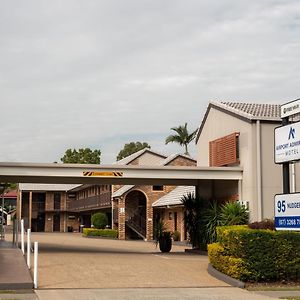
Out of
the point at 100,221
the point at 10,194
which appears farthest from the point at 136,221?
the point at 10,194

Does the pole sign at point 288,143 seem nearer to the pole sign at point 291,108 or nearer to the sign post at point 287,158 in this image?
the sign post at point 287,158

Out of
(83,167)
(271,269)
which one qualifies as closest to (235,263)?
(271,269)

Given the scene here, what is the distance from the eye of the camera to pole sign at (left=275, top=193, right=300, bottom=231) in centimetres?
1230

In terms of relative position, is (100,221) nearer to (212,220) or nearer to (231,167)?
(212,220)

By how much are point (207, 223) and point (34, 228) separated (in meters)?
49.3

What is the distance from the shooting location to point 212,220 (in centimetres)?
2736

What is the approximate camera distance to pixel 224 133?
29.0 metres

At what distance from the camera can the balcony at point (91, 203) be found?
56.9 metres

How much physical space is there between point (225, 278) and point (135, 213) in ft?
109

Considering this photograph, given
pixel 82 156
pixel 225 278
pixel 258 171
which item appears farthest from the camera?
pixel 82 156

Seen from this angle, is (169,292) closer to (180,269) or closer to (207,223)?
(180,269)

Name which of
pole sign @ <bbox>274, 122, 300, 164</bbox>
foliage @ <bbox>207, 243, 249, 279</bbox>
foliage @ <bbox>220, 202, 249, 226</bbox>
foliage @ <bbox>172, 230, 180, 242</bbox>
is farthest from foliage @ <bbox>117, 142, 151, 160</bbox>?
pole sign @ <bbox>274, 122, 300, 164</bbox>

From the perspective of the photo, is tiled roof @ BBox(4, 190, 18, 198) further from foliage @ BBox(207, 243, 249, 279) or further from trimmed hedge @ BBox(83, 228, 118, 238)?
foliage @ BBox(207, 243, 249, 279)

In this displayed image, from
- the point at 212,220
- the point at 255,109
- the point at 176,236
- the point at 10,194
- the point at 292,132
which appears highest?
the point at 255,109
